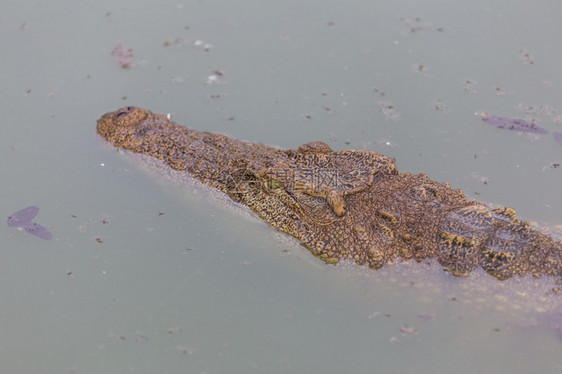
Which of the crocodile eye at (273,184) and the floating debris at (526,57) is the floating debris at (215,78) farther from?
the floating debris at (526,57)

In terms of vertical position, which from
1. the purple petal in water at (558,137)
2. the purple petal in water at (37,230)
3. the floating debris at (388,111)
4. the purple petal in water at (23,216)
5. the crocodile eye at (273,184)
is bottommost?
the purple petal in water at (37,230)

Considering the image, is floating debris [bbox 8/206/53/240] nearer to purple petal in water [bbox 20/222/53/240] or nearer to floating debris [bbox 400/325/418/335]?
purple petal in water [bbox 20/222/53/240]

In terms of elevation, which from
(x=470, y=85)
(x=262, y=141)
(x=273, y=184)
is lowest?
(x=262, y=141)

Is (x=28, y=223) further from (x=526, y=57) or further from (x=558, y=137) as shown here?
(x=526, y=57)

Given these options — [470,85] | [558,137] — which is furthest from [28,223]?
[558,137]

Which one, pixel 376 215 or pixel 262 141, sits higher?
pixel 376 215

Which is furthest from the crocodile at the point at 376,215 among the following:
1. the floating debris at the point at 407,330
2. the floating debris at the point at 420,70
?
the floating debris at the point at 420,70

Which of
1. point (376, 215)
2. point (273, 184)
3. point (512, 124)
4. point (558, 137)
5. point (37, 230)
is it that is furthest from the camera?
point (512, 124)
